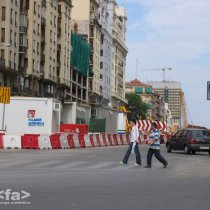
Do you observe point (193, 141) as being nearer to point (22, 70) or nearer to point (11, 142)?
point (11, 142)

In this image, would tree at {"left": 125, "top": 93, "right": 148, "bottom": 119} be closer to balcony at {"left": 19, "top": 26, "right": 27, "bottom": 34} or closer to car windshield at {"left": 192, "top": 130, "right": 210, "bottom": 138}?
balcony at {"left": 19, "top": 26, "right": 27, "bottom": 34}

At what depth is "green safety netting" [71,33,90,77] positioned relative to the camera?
10862 centimetres

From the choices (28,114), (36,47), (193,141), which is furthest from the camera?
(36,47)

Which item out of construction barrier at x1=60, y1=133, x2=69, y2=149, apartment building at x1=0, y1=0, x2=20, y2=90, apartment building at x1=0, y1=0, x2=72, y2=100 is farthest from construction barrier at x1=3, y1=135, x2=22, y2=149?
apartment building at x1=0, y1=0, x2=72, y2=100

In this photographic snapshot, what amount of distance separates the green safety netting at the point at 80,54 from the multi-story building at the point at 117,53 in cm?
3271

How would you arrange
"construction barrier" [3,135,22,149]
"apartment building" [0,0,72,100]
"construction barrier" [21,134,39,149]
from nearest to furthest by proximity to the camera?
"construction barrier" [3,135,22,149] → "construction barrier" [21,134,39,149] → "apartment building" [0,0,72,100]

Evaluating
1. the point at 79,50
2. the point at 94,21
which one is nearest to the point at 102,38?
the point at 94,21

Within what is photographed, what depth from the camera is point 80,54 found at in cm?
11244

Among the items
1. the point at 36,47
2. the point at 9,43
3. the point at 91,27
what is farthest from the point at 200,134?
the point at 91,27

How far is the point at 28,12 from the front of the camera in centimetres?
8275

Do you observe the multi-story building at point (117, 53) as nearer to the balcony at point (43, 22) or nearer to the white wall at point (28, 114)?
the balcony at point (43, 22)

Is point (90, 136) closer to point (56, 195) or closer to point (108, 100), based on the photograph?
point (56, 195)
